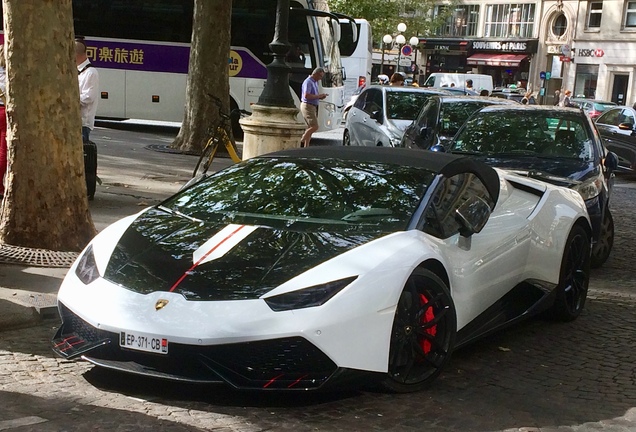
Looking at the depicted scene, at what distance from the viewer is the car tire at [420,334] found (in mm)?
5148

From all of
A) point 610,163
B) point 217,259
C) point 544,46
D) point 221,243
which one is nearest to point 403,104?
point 610,163

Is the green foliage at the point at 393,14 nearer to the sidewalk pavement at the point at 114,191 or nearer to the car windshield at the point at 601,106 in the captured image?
the car windshield at the point at 601,106

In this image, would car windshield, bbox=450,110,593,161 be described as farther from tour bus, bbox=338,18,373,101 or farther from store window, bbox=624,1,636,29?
store window, bbox=624,1,636,29

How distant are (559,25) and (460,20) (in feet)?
31.7

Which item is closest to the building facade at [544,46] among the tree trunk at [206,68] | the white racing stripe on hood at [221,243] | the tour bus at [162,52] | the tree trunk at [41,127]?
the tour bus at [162,52]

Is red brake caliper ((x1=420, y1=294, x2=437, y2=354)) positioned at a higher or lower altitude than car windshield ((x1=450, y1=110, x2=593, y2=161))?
lower

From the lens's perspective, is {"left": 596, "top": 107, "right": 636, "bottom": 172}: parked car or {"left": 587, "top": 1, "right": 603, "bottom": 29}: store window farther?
{"left": 587, "top": 1, "right": 603, "bottom": 29}: store window

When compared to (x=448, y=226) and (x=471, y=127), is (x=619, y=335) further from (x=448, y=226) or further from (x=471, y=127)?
(x=471, y=127)

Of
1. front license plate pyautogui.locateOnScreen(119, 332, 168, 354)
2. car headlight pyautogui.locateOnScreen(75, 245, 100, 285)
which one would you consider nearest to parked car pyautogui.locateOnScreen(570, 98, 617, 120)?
car headlight pyautogui.locateOnScreen(75, 245, 100, 285)

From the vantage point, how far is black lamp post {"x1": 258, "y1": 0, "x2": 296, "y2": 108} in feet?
38.4

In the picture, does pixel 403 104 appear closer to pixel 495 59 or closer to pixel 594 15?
pixel 594 15

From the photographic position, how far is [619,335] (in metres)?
7.18

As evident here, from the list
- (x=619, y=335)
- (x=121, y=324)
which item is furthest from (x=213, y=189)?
(x=619, y=335)

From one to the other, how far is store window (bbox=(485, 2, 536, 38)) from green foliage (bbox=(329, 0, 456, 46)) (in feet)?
9.89
